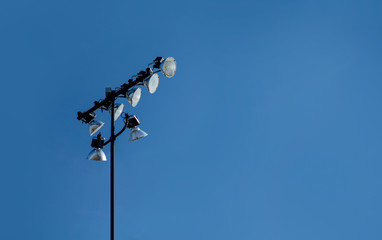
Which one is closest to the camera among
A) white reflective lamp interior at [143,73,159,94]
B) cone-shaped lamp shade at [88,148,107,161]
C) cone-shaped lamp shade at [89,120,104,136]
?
white reflective lamp interior at [143,73,159,94]

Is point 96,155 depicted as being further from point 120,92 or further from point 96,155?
point 120,92

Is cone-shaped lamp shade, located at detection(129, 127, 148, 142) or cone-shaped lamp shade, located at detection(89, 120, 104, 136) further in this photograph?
cone-shaped lamp shade, located at detection(89, 120, 104, 136)

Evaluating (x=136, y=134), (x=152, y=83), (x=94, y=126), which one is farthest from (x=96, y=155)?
(x=152, y=83)

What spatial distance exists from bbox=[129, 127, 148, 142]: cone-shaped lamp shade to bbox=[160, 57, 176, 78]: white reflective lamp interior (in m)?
1.36

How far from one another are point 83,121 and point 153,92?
76.7 inches

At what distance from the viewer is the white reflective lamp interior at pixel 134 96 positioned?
12.5m

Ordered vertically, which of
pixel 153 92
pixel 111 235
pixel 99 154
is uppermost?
pixel 153 92

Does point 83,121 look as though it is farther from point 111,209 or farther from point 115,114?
point 111,209

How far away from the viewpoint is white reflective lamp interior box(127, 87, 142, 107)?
41.1 ft

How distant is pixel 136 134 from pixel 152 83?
4.01 ft

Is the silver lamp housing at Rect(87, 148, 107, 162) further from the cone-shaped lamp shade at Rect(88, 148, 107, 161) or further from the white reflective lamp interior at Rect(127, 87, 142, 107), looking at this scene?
the white reflective lamp interior at Rect(127, 87, 142, 107)

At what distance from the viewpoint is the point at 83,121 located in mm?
13516

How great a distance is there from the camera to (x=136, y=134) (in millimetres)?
13023

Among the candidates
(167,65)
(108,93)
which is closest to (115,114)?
(108,93)
